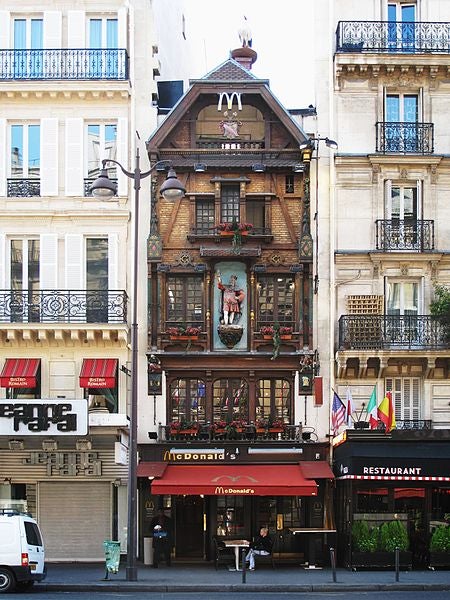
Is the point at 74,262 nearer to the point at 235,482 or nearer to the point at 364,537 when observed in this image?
the point at 235,482

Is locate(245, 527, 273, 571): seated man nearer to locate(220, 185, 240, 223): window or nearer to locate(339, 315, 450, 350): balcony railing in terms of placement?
locate(339, 315, 450, 350): balcony railing

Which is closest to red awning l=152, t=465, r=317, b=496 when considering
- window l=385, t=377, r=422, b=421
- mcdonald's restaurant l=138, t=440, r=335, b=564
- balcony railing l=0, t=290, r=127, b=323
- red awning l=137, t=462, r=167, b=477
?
mcdonald's restaurant l=138, t=440, r=335, b=564

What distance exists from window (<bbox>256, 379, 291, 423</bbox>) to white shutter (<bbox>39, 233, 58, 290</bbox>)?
681 cm

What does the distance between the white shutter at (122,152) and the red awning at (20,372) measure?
222 inches

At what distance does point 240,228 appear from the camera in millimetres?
36062

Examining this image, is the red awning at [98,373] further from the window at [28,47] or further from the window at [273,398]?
the window at [28,47]

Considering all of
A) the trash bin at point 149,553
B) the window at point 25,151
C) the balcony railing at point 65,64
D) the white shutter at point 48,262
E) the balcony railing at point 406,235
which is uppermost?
the balcony railing at point 65,64

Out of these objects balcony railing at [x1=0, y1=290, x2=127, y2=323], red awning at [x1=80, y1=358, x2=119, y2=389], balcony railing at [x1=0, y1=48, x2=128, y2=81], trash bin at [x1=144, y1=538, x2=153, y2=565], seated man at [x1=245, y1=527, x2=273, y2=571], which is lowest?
trash bin at [x1=144, y1=538, x2=153, y2=565]

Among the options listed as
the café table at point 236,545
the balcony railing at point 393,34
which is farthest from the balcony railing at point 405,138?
the café table at point 236,545

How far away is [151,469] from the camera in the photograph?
3475 cm

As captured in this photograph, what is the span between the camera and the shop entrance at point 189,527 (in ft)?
117

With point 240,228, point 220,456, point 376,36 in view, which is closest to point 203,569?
point 220,456

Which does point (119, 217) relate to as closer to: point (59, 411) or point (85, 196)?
point (85, 196)

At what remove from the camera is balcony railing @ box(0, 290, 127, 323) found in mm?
35781
